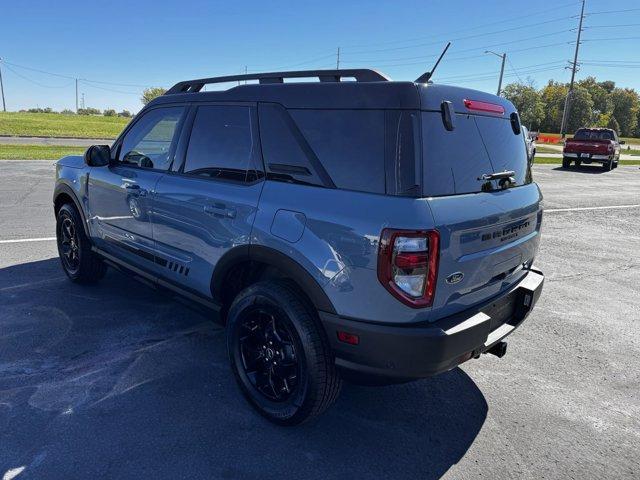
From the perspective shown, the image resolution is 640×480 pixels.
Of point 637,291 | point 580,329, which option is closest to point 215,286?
point 580,329

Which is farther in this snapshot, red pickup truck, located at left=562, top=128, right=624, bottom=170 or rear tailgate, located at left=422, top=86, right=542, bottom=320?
red pickup truck, located at left=562, top=128, right=624, bottom=170

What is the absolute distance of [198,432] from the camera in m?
2.67

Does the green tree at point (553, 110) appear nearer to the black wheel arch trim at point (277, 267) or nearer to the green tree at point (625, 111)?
the green tree at point (625, 111)

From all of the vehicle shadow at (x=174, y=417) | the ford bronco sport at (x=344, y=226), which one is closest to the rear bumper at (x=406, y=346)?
the ford bronco sport at (x=344, y=226)

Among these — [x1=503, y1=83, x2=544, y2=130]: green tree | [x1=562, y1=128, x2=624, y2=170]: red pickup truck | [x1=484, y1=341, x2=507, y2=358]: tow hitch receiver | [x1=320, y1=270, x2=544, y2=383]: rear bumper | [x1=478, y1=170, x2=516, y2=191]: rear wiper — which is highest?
[x1=503, y1=83, x2=544, y2=130]: green tree

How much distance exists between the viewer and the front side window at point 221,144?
297 cm

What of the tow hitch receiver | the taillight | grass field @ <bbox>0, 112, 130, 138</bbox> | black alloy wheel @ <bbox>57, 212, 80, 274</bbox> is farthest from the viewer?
grass field @ <bbox>0, 112, 130, 138</bbox>

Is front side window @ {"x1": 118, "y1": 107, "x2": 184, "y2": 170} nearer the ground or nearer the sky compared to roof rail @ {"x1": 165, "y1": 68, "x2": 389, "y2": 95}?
nearer the ground

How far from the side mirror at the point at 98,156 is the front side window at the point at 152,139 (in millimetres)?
115

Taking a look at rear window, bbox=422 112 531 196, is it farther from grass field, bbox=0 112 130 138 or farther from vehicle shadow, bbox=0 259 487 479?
grass field, bbox=0 112 130 138

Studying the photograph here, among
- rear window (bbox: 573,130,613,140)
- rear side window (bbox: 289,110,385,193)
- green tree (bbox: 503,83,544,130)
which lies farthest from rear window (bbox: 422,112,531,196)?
green tree (bbox: 503,83,544,130)

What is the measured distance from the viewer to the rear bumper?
2.26 meters

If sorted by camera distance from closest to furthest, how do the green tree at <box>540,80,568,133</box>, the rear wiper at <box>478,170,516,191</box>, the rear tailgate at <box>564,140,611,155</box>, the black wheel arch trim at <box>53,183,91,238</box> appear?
the rear wiper at <box>478,170,516,191</box> < the black wheel arch trim at <box>53,183,91,238</box> < the rear tailgate at <box>564,140,611,155</box> < the green tree at <box>540,80,568,133</box>

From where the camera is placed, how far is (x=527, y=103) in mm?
83500
